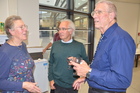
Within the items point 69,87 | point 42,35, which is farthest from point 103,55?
point 42,35

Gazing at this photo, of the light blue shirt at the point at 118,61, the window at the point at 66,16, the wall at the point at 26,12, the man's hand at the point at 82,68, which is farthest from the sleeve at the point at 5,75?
the window at the point at 66,16

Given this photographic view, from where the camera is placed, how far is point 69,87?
156cm

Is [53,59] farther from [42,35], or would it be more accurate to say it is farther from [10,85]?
[42,35]

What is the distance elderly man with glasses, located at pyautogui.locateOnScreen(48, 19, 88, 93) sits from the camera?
5.07 ft

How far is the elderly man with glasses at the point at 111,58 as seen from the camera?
86cm

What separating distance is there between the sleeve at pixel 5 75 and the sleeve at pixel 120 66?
0.85 meters

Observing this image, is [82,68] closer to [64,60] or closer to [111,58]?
[111,58]

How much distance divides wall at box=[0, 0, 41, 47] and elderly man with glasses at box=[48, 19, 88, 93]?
150cm

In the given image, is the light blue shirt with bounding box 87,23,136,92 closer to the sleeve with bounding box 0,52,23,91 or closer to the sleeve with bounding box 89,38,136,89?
the sleeve with bounding box 89,38,136,89

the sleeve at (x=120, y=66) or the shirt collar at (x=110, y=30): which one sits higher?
the shirt collar at (x=110, y=30)

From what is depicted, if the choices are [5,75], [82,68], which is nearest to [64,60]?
[82,68]

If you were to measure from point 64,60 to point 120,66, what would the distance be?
84 cm

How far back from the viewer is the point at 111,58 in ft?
2.99

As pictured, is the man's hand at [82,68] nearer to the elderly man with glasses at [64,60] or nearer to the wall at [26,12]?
the elderly man with glasses at [64,60]
